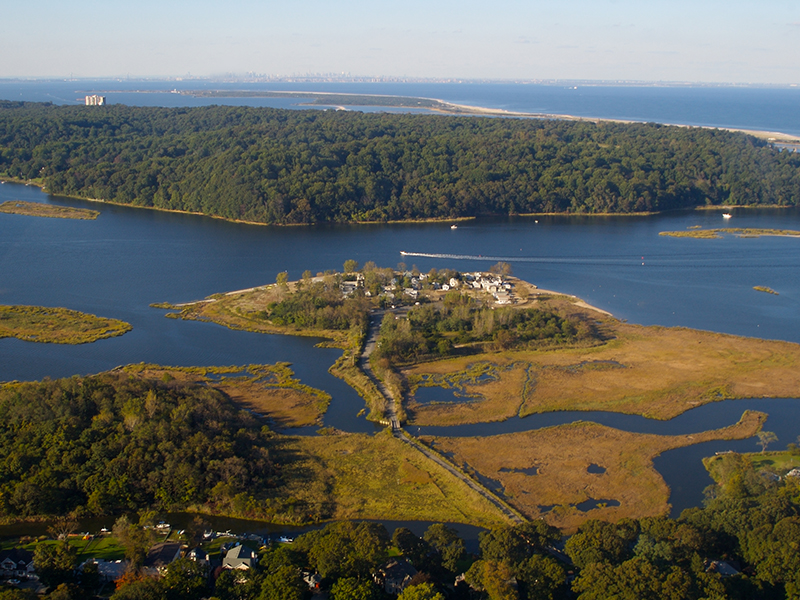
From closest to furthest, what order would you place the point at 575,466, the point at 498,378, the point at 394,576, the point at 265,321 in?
the point at 394,576
the point at 575,466
the point at 498,378
the point at 265,321

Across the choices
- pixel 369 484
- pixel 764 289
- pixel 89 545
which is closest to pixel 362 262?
pixel 764 289

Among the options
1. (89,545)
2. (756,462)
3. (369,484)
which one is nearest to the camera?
(89,545)

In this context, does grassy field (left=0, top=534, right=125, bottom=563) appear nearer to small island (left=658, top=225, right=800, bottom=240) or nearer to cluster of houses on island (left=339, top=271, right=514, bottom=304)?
cluster of houses on island (left=339, top=271, right=514, bottom=304)

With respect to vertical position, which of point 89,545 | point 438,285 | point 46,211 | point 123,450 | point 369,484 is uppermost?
Answer: point 46,211

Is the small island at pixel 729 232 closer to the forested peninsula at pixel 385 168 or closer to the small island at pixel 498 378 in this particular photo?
the forested peninsula at pixel 385 168

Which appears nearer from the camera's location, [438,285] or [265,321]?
[265,321]

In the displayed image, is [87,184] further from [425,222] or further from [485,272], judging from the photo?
[485,272]

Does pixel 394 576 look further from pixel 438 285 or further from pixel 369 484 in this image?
pixel 438 285

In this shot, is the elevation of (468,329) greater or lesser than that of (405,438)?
greater
